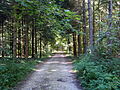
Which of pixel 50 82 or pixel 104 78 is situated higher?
pixel 104 78

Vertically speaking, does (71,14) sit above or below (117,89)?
above

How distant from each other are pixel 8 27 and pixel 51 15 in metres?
13.9

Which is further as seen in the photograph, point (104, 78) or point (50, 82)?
point (50, 82)

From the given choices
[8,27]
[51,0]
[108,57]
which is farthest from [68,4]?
[51,0]

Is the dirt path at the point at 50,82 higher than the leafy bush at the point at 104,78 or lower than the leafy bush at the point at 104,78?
lower

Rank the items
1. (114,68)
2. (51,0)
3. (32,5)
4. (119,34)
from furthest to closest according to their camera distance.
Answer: (119,34) < (114,68) < (51,0) < (32,5)

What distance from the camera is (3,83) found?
549 centimetres

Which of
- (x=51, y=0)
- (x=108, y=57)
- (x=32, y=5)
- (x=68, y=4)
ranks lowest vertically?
(x=108, y=57)

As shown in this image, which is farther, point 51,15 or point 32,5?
point 51,15

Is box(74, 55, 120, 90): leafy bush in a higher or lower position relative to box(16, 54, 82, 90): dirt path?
higher

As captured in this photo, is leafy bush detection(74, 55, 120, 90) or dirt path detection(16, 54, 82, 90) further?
dirt path detection(16, 54, 82, 90)

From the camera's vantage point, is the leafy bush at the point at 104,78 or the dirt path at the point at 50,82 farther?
the dirt path at the point at 50,82

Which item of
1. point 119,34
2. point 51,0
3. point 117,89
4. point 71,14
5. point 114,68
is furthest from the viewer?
point 119,34

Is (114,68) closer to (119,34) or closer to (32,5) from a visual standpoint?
(119,34)
